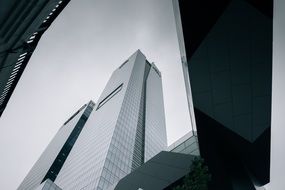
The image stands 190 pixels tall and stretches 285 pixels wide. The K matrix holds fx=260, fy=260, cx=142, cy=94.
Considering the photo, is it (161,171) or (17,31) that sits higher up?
(17,31)

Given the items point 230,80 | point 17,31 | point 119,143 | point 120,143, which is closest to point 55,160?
point 120,143

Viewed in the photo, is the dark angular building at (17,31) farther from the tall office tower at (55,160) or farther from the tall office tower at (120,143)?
the tall office tower at (55,160)

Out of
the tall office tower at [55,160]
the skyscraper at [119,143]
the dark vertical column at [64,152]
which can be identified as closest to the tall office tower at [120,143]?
the skyscraper at [119,143]

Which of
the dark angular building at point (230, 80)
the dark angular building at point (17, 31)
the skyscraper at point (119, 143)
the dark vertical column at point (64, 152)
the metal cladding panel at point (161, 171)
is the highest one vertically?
the dark angular building at point (17, 31)

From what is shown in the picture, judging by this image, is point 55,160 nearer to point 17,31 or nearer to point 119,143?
point 119,143

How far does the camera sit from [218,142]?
1636cm

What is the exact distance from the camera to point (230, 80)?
44.7 feet

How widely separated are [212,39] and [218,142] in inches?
276

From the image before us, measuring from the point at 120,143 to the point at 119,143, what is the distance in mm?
618

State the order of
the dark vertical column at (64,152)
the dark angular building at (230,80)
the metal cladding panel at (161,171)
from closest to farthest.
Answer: the dark angular building at (230,80) → the metal cladding panel at (161,171) → the dark vertical column at (64,152)

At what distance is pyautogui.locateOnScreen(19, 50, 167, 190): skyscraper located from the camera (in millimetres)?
62344

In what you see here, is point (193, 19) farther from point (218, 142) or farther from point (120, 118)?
point (120, 118)

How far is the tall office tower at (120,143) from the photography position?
6228 centimetres

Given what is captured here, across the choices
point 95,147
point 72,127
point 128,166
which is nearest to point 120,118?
point 95,147
